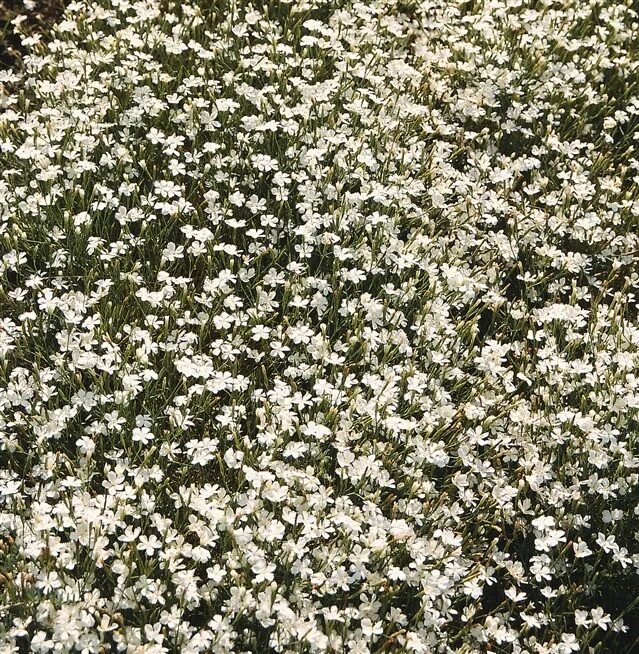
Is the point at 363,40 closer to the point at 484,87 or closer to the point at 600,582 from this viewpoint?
the point at 484,87

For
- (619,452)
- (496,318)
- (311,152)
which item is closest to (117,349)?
(311,152)

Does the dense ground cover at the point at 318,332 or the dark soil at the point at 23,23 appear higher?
the dark soil at the point at 23,23

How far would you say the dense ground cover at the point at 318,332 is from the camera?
316 cm

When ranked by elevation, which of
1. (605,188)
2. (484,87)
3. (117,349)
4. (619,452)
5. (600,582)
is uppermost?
(484,87)

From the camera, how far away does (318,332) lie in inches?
159

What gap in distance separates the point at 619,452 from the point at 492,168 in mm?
1967

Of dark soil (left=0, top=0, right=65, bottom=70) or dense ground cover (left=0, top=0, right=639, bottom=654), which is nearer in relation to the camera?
dense ground cover (left=0, top=0, right=639, bottom=654)

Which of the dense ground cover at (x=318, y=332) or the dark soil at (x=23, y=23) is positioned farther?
the dark soil at (x=23, y=23)

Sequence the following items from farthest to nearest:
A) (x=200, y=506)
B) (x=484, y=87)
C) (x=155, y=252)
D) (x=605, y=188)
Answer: (x=484, y=87) < (x=605, y=188) < (x=155, y=252) < (x=200, y=506)

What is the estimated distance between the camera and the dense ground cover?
3.16m

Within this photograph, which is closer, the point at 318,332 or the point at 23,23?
the point at 318,332

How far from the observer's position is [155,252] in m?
4.15

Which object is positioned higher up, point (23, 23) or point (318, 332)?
point (23, 23)

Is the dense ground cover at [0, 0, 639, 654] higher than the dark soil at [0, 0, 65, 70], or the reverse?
the dark soil at [0, 0, 65, 70]
